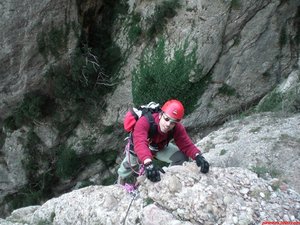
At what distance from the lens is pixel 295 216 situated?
470 centimetres

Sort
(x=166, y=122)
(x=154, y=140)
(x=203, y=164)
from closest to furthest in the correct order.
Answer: (x=166, y=122) < (x=203, y=164) < (x=154, y=140)

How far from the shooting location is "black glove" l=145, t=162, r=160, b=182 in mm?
5020

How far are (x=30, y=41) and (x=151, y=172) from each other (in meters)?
8.97

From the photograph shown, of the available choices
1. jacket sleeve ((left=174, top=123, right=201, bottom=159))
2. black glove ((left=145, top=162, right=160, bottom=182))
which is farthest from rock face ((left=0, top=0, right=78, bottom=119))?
black glove ((left=145, top=162, right=160, bottom=182))

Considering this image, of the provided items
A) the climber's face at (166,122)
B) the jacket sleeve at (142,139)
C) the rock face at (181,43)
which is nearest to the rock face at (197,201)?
the jacket sleeve at (142,139)

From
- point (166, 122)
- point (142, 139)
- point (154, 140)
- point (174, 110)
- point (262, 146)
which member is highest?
point (174, 110)

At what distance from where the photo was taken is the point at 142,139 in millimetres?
5090

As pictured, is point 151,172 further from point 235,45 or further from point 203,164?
point 235,45

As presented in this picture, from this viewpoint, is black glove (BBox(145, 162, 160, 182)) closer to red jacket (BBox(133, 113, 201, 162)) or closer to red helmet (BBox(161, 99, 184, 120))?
red jacket (BBox(133, 113, 201, 162))

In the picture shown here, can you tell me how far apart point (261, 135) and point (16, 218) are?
5.47 meters

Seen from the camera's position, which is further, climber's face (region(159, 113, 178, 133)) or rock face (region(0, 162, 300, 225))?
climber's face (region(159, 113, 178, 133))

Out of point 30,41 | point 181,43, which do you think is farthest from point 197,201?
point 30,41

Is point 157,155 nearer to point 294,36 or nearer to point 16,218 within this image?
point 16,218

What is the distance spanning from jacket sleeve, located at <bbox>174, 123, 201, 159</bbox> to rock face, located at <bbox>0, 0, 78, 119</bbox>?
8.22 meters
